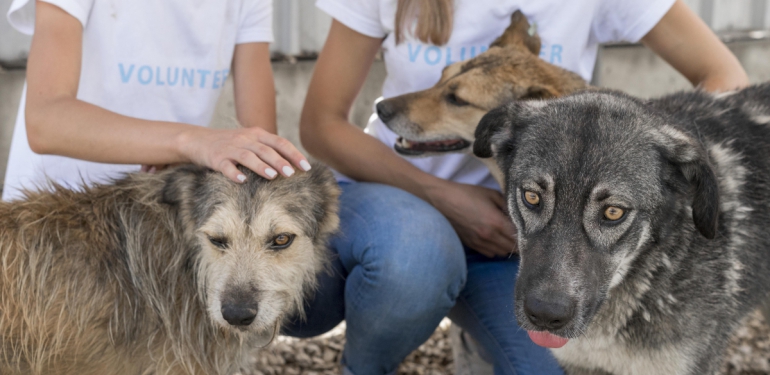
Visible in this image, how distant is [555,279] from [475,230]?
1.00 meters

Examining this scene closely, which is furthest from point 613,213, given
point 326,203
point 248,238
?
point 248,238

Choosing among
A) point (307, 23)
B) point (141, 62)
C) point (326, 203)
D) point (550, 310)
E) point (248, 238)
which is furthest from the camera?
point (307, 23)

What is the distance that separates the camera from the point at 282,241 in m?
2.56

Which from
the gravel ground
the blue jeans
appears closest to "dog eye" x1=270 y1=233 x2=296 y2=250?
the blue jeans

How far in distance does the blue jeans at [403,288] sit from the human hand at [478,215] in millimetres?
114

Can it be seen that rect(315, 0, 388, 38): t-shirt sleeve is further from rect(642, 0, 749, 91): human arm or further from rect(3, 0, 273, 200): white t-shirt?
rect(642, 0, 749, 91): human arm

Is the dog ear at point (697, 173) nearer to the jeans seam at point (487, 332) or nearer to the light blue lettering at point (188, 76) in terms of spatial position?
the jeans seam at point (487, 332)

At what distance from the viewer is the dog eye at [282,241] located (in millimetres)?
2547

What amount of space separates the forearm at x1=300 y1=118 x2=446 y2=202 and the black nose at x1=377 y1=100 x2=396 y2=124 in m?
0.19

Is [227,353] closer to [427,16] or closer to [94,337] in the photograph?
[94,337]

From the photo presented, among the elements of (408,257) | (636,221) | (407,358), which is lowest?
(407,358)

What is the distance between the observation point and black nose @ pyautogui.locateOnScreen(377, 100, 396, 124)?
326 centimetres

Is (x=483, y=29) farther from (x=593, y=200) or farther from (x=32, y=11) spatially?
(x=32, y=11)

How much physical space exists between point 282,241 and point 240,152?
36 cm
